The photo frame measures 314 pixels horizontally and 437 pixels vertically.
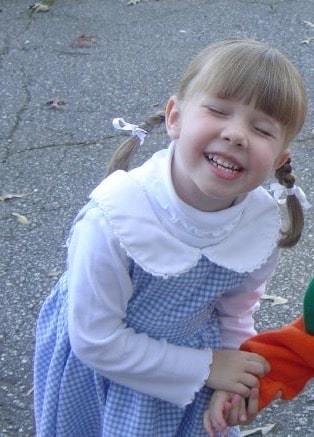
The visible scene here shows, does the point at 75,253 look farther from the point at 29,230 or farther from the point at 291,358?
the point at 29,230

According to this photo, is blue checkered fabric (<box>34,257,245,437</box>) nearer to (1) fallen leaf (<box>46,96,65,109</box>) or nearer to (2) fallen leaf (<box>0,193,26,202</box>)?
(2) fallen leaf (<box>0,193,26,202</box>)

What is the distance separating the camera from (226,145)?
177 centimetres

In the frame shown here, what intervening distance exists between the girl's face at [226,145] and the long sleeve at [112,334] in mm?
220

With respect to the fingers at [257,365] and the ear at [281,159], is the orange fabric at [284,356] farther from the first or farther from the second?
the ear at [281,159]

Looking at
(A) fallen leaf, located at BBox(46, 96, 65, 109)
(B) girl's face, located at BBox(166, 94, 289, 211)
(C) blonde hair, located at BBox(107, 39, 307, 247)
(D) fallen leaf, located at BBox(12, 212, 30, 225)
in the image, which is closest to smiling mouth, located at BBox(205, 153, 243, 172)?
(B) girl's face, located at BBox(166, 94, 289, 211)

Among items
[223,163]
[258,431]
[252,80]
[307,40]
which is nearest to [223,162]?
[223,163]

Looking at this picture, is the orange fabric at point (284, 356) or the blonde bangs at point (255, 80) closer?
the blonde bangs at point (255, 80)

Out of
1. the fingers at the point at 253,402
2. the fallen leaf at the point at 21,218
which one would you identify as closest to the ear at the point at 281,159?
the fingers at the point at 253,402

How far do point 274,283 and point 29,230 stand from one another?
0.99 m

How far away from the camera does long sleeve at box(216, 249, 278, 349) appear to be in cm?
205

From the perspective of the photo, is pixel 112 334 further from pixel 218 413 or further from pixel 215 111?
pixel 215 111

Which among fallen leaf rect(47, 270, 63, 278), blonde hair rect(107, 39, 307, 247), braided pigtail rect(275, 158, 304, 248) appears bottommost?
fallen leaf rect(47, 270, 63, 278)

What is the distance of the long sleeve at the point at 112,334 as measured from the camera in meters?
1.85

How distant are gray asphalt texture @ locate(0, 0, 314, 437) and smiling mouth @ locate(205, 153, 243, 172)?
1.13 meters
